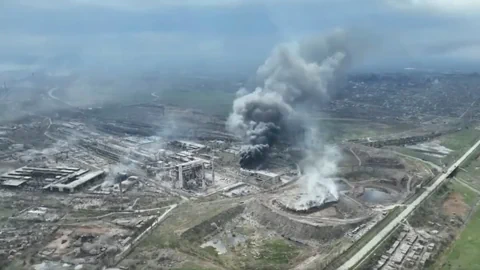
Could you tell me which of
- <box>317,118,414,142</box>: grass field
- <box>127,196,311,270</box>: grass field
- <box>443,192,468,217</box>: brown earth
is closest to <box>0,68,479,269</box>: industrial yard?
<box>127,196,311,270</box>: grass field

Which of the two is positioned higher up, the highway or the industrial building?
the highway

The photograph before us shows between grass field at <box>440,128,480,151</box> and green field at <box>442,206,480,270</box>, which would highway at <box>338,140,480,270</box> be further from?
grass field at <box>440,128,480,151</box>

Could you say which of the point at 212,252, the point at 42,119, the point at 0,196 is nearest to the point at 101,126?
the point at 42,119

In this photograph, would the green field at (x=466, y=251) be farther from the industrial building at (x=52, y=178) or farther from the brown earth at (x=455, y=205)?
the industrial building at (x=52, y=178)

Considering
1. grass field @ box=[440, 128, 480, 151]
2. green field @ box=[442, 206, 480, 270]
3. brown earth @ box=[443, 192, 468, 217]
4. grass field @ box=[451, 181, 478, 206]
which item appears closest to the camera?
green field @ box=[442, 206, 480, 270]

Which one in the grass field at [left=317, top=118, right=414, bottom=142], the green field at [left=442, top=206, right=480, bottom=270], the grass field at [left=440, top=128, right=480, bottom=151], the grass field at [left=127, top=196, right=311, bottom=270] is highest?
the green field at [left=442, top=206, right=480, bottom=270]

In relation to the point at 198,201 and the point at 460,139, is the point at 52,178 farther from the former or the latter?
the point at 460,139

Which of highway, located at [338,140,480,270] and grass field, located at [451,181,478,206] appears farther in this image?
grass field, located at [451,181,478,206]
